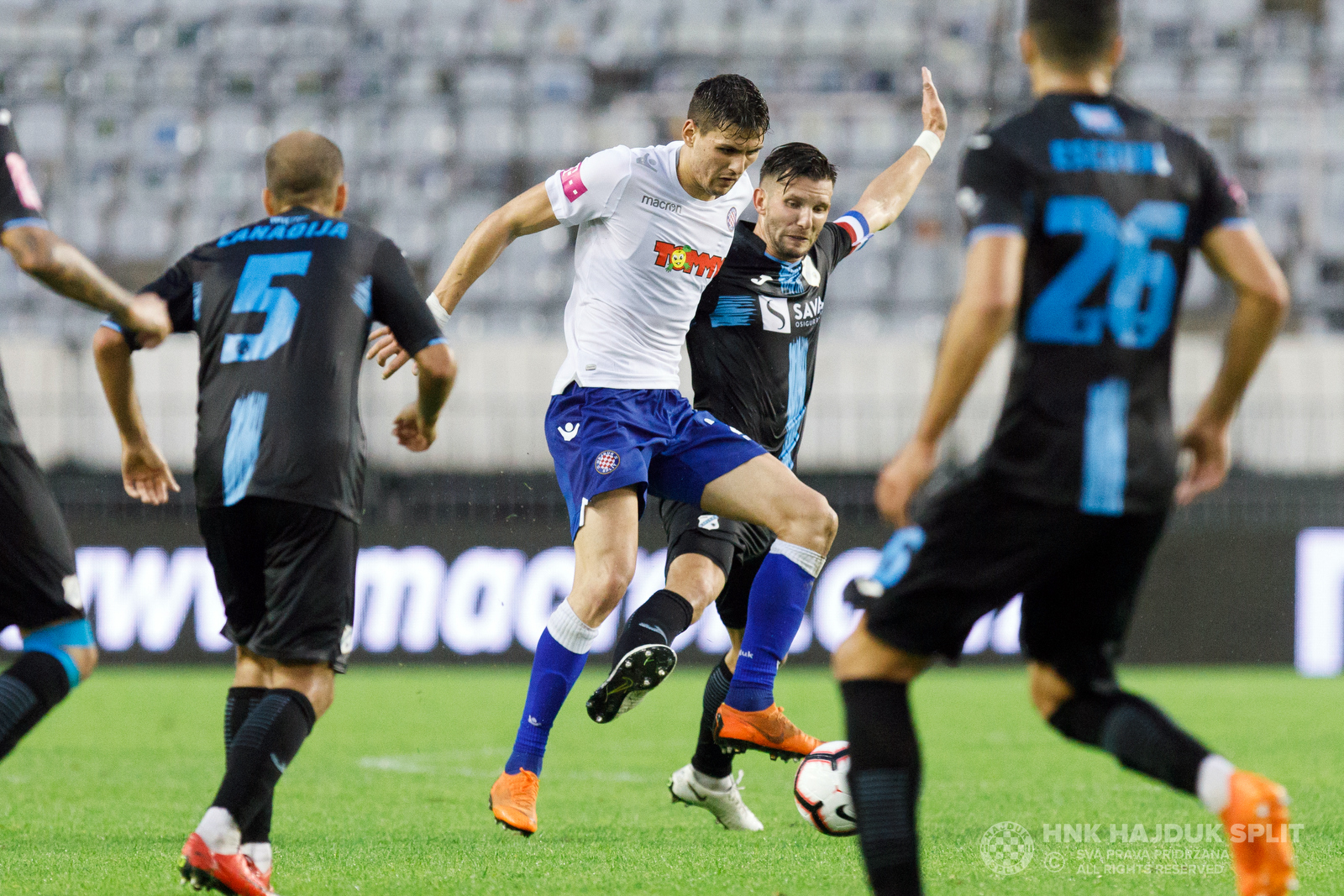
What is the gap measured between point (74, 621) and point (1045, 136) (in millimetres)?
2900

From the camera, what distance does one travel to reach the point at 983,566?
127 inches

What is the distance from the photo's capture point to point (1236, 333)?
11.1 feet

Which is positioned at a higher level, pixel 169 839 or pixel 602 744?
pixel 169 839

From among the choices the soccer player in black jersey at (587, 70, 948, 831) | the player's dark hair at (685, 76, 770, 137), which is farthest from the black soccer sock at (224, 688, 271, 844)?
the player's dark hair at (685, 76, 770, 137)

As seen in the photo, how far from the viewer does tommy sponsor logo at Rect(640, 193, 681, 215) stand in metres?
5.55

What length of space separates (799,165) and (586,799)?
2779 millimetres

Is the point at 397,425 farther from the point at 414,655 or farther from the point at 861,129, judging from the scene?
the point at 861,129

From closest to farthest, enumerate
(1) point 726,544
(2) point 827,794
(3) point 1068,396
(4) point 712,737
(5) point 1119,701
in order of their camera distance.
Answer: (3) point 1068,396 < (5) point 1119,701 < (2) point 827,794 < (4) point 712,737 < (1) point 726,544

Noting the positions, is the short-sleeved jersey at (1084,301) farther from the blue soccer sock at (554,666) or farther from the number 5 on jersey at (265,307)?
the blue soccer sock at (554,666)

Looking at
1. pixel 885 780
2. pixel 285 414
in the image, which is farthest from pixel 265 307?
pixel 885 780

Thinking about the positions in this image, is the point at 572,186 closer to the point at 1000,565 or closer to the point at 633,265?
the point at 633,265

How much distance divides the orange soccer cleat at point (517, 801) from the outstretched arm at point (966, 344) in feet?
7.19

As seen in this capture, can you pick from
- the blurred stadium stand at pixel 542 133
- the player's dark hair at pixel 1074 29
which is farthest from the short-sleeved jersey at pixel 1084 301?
the blurred stadium stand at pixel 542 133

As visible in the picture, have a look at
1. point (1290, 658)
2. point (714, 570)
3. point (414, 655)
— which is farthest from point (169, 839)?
point (1290, 658)
